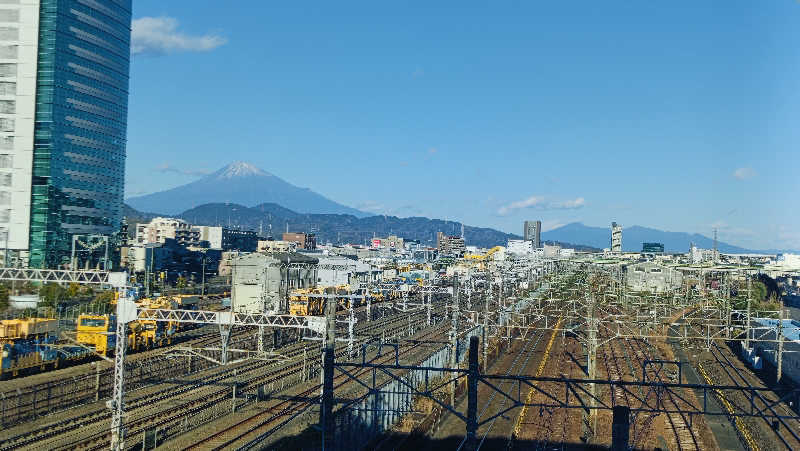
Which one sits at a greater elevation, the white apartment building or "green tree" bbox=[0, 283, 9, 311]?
the white apartment building

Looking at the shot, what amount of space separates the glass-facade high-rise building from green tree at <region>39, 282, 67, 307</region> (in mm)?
8709

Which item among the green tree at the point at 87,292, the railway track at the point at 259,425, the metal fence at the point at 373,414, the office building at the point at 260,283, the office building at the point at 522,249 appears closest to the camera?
the metal fence at the point at 373,414

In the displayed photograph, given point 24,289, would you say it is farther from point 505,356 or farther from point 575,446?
point 575,446

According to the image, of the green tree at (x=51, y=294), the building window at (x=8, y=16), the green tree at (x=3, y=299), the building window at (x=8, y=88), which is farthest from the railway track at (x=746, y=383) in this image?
the building window at (x=8, y=16)

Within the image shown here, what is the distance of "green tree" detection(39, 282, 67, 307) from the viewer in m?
36.3

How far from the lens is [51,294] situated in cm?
3819

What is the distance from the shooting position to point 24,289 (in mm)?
39969

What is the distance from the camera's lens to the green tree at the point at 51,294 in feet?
119

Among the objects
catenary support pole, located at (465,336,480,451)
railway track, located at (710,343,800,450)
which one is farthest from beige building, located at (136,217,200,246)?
catenary support pole, located at (465,336,480,451)

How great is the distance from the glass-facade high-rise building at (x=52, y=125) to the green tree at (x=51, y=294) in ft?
28.6

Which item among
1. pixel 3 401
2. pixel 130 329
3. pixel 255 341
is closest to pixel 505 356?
pixel 255 341

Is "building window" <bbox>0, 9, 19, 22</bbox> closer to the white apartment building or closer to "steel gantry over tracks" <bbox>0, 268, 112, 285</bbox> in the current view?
"steel gantry over tracks" <bbox>0, 268, 112, 285</bbox>

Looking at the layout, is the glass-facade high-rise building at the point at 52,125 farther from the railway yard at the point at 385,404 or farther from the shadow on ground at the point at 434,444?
the shadow on ground at the point at 434,444

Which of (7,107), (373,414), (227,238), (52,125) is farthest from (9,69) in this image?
(227,238)
